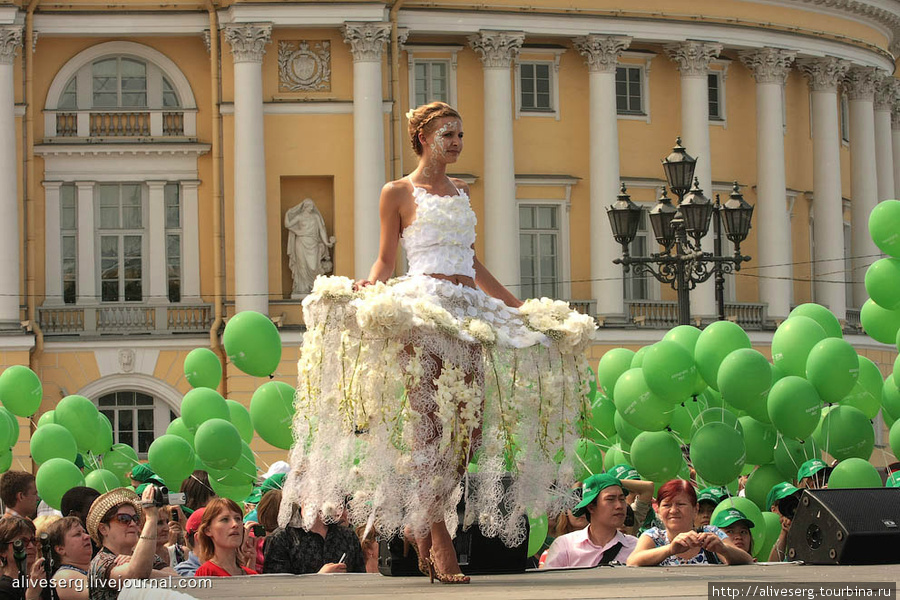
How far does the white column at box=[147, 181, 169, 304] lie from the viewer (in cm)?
3397

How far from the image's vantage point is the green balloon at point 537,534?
11.0 metres

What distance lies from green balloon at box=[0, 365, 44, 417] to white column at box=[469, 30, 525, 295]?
16.4 m

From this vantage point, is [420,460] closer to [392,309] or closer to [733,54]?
[392,309]

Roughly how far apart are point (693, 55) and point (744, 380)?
77.5ft

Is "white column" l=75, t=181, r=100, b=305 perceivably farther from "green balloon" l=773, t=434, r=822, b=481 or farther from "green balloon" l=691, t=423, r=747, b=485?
"green balloon" l=691, t=423, r=747, b=485

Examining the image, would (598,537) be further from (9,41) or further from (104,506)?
(9,41)

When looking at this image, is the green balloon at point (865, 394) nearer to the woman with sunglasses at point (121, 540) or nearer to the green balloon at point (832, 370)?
the green balloon at point (832, 370)

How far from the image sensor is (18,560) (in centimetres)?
816

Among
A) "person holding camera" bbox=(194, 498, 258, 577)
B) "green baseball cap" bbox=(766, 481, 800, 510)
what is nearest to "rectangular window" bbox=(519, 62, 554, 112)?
"green baseball cap" bbox=(766, 481, 800, 510)

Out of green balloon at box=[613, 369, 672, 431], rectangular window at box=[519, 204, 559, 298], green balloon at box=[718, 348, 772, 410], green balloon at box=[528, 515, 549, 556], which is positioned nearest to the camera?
green balloon at box=[528, 515, 549, 556]

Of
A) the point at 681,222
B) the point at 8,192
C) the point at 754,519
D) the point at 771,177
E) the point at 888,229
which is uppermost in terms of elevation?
the point at 771,177

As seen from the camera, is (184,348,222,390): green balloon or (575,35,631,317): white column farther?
(575,35,631,317): white column

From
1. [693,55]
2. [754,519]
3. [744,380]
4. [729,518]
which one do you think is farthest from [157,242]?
[729,518]

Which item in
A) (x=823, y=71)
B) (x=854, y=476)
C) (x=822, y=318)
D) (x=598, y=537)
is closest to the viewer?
(x=598, y=537)
